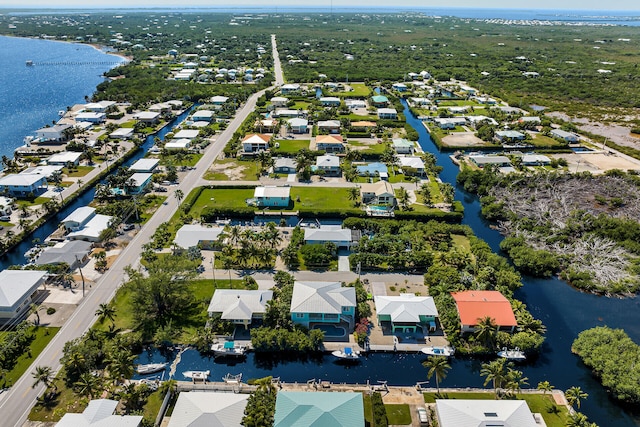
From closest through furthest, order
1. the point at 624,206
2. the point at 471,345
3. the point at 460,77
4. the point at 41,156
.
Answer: the point at 471,345, the point at 624,206, the point at 41,156, the point at 460,77

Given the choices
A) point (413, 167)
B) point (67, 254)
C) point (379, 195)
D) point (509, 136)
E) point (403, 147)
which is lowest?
point (67, 254)

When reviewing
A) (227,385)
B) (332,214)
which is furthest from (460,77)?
(227,385)

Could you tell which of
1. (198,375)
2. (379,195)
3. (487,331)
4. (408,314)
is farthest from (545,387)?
(379,195)

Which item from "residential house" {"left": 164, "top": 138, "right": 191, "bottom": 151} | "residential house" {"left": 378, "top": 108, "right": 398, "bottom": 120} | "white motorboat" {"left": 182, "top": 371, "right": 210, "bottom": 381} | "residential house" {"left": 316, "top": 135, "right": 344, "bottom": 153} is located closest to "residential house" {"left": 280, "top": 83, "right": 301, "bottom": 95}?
"residential house" {"left": 378, "top": 108, "right": 398, "bottom": 120}

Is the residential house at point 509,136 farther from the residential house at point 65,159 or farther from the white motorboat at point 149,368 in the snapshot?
the residential house at point 65,159

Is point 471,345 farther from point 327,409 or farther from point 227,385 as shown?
point 227,385

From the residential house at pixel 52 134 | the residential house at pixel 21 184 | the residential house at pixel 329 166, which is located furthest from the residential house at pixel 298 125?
the residential house at pixel 21 184

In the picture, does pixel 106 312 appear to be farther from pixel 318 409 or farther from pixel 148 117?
pixel 148 117
